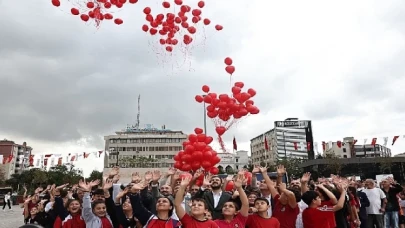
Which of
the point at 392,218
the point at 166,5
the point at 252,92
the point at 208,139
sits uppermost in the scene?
the point at 166,5

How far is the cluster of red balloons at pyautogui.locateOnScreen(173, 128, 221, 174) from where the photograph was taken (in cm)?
997

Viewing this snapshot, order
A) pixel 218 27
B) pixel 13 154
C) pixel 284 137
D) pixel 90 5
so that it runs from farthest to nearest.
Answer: pixel 284 137 → pixel 13 154 → pixel 218 27 → pixel 90 5

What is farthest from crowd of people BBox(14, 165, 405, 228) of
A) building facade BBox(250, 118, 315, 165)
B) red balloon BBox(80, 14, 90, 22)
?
building facade BBox(250, 118, 315, 165)

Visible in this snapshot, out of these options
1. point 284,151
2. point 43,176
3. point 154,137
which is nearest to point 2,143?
point 154,137

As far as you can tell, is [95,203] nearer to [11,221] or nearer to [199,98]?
[199,98]

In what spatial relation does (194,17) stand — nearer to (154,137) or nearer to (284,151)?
(154,137)

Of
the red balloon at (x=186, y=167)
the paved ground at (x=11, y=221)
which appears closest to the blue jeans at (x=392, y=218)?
the red balloon at (x=186, y=167)

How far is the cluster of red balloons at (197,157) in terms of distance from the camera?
9.97m

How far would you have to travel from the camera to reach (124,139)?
260 ft

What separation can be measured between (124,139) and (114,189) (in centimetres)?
7631

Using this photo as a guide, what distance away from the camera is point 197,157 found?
995 cm

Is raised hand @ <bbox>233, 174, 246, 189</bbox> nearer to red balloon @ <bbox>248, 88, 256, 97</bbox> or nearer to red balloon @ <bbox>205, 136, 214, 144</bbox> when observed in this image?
red balloon @ <bbox>205, 136, 214, 144</bbox>

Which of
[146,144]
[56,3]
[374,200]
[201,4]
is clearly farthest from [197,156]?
[146,144]

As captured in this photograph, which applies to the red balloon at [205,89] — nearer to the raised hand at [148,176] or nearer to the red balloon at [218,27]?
the red balloon at [218,27]
